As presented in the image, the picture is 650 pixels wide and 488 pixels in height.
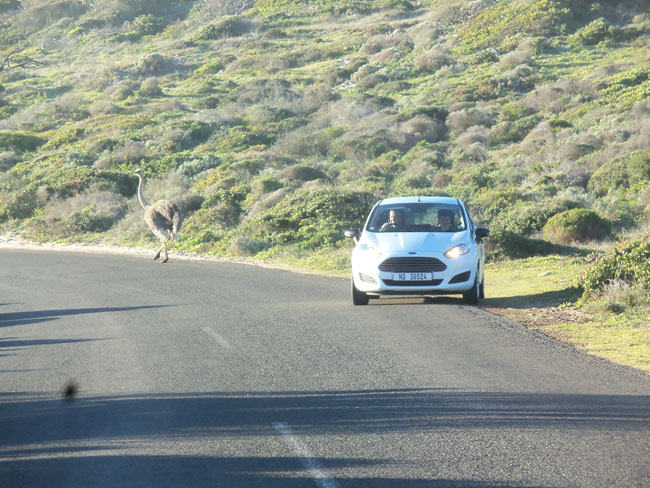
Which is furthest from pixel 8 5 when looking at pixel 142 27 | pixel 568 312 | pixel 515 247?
pixel 568 312

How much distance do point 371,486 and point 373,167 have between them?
104 feet

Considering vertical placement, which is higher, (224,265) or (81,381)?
(81,381)

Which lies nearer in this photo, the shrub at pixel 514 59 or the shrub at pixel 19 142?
the shrub at pixel 19 142

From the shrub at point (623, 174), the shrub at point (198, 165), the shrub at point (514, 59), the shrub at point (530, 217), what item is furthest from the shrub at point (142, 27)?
the shrub at point (530, 217)

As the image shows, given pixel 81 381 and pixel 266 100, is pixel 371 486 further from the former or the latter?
pixel 266 100

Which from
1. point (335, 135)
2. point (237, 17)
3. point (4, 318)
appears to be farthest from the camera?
point (237, 17)

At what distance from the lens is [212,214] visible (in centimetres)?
3038

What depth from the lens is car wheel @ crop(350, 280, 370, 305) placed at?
1428 cm

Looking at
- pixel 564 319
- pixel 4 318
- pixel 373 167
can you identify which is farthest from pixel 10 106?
pixel 564 319

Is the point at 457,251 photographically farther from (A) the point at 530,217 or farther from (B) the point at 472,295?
(A) the point at 530,217

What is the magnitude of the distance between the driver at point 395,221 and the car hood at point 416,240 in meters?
0.39

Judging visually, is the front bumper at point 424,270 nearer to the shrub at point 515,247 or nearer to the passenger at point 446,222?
the passenger at point 446,222

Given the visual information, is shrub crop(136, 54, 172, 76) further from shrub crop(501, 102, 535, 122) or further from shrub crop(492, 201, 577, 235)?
shrub crop(492, 201, 577, 235)

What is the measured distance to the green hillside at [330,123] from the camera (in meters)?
28.0
